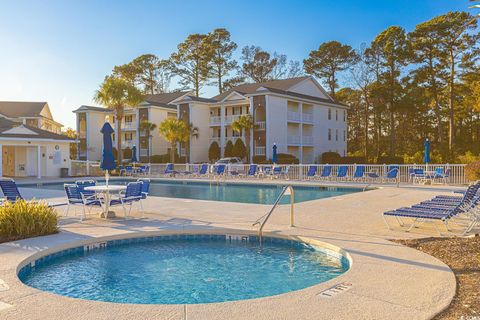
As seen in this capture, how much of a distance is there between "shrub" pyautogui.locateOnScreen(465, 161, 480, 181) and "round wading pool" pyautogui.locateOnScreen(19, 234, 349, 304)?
13.2 m

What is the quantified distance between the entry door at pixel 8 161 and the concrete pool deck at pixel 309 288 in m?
23.9

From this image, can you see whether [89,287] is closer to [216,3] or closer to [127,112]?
[216,3]

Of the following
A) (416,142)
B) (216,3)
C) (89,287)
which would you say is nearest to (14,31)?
(216,3)

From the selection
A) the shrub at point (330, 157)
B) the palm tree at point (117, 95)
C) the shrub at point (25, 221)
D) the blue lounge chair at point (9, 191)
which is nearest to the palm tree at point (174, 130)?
the palm tree at point (117, 95)

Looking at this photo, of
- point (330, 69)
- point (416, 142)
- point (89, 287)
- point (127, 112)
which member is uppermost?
point (330, 69)

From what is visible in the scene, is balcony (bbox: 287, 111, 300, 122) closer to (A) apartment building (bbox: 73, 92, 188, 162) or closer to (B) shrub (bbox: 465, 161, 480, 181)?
(A) apartment building (bbox: 73, 92, 188, 162)

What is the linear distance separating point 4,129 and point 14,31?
1594 centimetres

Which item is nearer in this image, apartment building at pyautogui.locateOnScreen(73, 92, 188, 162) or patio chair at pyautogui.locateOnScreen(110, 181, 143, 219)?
patio chair at pyautogui.locateOnScreen(110, 181, 143, 219)

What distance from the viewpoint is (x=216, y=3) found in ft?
61.2

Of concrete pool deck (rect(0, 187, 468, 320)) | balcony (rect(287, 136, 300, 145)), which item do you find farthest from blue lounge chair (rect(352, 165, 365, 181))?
balcony (rect(287, 136, 300, 145))

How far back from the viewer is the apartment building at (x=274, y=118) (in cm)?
3684

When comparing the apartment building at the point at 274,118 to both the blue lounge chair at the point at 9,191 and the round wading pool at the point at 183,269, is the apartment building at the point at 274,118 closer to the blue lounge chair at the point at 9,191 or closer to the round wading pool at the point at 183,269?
the blue lounge chair at the point at 9,191

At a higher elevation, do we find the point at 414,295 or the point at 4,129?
the point at 4,129

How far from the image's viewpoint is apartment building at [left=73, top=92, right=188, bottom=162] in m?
44.5
